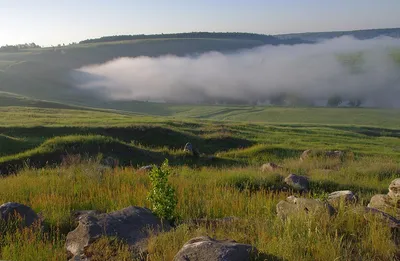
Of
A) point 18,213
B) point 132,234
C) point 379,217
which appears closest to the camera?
point 132,234

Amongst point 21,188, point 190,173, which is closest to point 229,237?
point 21,188

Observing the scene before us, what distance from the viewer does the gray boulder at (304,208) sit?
7041 mm

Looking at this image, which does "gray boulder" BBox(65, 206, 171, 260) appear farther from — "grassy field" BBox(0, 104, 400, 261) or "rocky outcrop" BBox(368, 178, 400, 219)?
"rocky outcrop" BBox(368, 178, 400, 219)

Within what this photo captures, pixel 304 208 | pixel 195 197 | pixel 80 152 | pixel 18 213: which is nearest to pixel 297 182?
pixel 195 197

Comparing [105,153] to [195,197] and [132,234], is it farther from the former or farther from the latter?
[132,234]

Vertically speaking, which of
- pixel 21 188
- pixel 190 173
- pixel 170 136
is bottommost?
pixel 170 136

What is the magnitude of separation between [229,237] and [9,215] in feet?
12.4

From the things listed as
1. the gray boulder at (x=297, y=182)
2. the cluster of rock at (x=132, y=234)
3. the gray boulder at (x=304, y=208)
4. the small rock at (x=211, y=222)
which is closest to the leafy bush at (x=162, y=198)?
the cluster of rock at (x=132, y=234)

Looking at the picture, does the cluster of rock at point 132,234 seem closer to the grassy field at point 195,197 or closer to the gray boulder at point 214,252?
the gray boulder at point 214,252

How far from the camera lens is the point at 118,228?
22.4ft

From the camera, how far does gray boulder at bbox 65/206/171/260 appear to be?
634 cm

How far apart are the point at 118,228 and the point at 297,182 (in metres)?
8.20

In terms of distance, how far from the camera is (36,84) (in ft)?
538

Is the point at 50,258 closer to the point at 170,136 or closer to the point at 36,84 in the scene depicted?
the point at 170,136
